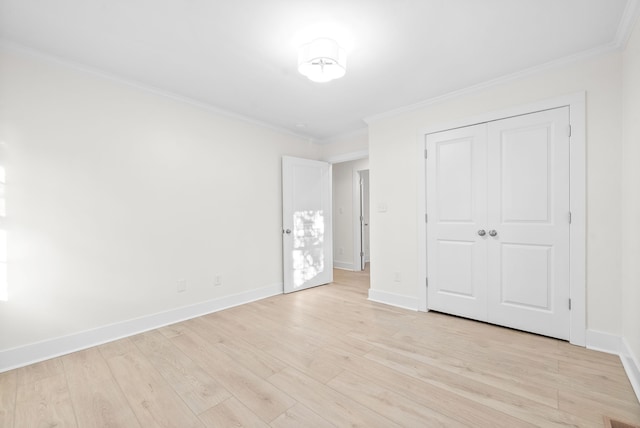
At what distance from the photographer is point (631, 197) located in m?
1.95

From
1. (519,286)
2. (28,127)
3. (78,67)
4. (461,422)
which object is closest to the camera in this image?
(461,422)

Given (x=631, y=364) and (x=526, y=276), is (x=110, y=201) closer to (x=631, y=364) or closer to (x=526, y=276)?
(x=526, y=276)

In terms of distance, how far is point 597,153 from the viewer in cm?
228

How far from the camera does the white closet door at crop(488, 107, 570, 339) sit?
244 centimetres

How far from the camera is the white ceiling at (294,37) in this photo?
5.83ft

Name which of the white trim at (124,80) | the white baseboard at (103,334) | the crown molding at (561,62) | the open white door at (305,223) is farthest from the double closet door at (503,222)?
the white baseboard at (103,334)

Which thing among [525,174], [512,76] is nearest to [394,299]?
[525,174]

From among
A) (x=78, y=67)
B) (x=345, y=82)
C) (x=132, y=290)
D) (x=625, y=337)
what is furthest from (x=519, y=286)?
(x=78, y=67)

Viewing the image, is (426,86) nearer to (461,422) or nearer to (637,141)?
(637,141)

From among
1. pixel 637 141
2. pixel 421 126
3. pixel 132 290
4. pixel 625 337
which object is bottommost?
pixel 625 337

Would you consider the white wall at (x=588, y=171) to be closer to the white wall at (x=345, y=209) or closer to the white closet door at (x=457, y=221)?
the white closet door at (x=457, y=221)

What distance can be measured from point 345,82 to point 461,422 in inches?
109

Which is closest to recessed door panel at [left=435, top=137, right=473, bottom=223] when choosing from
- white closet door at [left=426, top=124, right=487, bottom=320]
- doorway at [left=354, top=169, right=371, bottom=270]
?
white closet door at [left=426, top=124, right=487, bottom=320]

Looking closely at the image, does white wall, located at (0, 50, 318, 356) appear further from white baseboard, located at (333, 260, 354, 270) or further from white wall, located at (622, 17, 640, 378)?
white wall, located at (622, 17, 640, 378)
